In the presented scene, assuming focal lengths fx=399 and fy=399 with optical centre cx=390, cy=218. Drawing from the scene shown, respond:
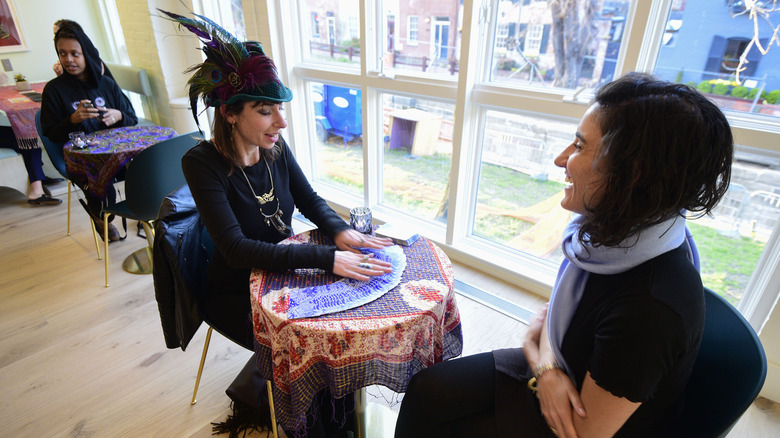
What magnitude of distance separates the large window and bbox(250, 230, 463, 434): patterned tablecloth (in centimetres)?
131

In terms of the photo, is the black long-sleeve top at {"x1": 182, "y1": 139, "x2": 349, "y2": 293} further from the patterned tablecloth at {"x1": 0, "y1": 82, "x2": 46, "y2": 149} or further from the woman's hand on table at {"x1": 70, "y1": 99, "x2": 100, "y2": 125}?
the patterned tablecloth at {"x1": 0, "y1": 82, "x2": 46, "y2": 149}

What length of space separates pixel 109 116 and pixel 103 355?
1657 mm

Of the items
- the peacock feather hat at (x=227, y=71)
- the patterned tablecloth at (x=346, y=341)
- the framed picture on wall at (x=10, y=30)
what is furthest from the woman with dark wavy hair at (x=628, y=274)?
the framed picture on wall at (x=10, y=30)

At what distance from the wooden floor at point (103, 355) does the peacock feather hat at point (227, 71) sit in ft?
4.09

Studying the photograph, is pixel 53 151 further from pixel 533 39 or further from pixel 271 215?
pixel 533 39

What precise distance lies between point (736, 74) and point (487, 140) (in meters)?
1.12

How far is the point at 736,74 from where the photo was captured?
155 centimetres

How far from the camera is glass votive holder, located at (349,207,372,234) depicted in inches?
57.8

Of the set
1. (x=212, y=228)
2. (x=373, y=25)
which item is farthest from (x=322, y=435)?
(x=373, y=25)

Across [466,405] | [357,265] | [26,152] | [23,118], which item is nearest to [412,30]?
[357,265]

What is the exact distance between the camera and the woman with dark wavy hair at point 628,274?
76cm

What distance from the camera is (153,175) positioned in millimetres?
2051

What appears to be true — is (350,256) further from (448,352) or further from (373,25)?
(373,25)

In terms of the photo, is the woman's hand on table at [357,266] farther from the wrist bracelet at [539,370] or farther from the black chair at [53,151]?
the black chair at [53,151]
